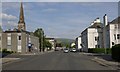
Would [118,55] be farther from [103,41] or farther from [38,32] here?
[38,32]

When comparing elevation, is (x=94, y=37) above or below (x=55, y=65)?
above

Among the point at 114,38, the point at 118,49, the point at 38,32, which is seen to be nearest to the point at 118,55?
the point at 118,49

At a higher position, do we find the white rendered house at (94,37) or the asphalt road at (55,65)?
the white rendered house at (94,37)

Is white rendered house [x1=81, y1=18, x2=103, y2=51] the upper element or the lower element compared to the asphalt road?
upper

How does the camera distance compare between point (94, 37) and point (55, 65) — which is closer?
point (55, 65)

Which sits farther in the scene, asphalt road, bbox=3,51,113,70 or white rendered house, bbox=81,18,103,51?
white rendered house, bbox=81,18,103,51

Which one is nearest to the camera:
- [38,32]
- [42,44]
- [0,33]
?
[0,33]

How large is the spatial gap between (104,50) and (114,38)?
8.70m

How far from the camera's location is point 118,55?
31.3 meters

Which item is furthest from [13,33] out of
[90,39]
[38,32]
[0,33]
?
[38,32]

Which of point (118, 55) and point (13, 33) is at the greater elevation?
point (13, 33)

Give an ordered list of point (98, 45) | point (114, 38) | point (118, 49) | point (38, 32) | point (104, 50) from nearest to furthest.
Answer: point (118, 49), point (104, 50), point (114, 38), point (98, 45), point (38, 32)

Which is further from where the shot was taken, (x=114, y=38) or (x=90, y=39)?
(x=90, y=39)

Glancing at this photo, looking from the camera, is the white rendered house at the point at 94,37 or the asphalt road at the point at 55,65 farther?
the white rendered house at the point at 94,37
